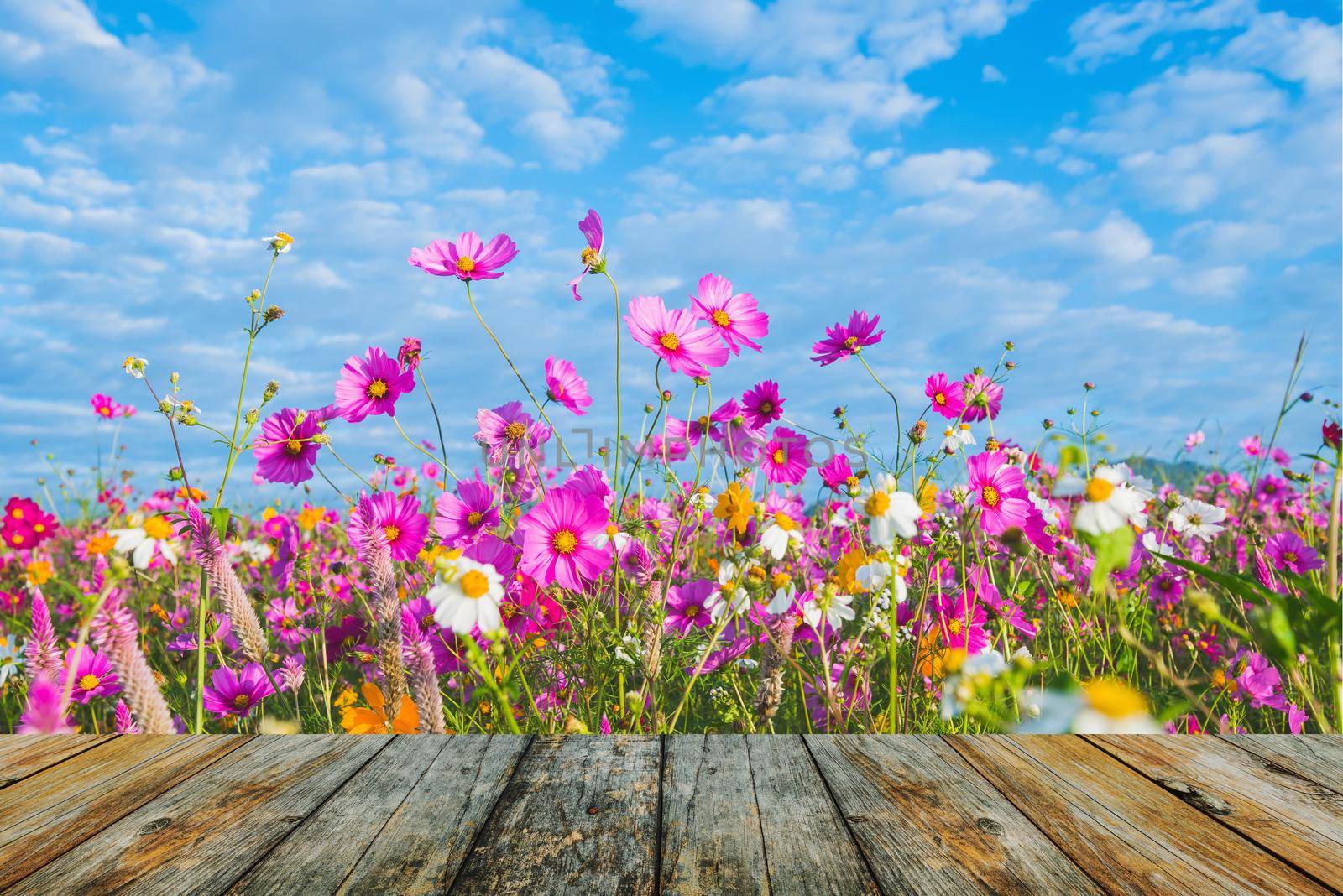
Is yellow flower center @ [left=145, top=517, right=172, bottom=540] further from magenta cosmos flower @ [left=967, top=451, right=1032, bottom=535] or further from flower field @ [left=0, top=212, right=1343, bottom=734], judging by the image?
magenta cosmos flower @ [left=967, top=451, right=1032, bottom=535]

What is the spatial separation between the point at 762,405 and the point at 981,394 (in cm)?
55

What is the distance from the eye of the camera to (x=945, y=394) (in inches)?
88.6

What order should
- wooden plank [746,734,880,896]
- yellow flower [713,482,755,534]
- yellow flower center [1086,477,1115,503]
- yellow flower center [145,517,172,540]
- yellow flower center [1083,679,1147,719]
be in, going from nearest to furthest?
yellow flower center [1083,679,1147,719]
yellow flower center [1086,477,1115,503]
wooden plank [746,734,880,896]
yellow flower center [145,517,172,540]
yellow flower [713,482,755,534]

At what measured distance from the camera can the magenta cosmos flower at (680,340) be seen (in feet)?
5.95

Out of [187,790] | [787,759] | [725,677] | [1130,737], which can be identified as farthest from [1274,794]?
[187,790]

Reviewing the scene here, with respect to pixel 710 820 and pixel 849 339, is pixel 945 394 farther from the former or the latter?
pixel 710 820

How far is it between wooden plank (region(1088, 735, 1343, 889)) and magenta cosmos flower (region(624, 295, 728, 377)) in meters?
1.00

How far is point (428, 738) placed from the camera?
1457 millimetres

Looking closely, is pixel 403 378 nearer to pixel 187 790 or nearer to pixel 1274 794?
pixel 187 790

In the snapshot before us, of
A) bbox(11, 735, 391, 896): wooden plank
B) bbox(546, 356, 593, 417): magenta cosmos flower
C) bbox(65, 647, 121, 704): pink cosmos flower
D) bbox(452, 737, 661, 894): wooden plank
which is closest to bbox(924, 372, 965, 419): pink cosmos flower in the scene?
bbox(546, 356, 593, 417): magenta cosmos flower

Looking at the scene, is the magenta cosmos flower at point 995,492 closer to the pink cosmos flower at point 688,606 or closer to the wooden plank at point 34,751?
the pink cosmos flower at point 688,606

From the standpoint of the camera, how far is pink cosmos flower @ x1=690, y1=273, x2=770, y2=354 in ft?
6.23

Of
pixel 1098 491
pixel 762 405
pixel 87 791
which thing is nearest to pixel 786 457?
pixel 762 405

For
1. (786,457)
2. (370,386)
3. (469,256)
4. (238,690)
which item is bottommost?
(238,690)
